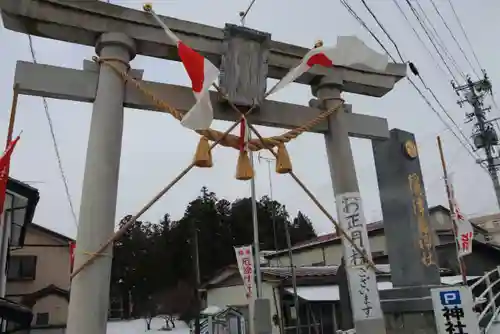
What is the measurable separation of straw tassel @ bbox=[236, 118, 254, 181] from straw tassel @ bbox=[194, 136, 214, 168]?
45cm

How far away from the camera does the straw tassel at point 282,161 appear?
15.0 ft

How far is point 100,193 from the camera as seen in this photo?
400cm

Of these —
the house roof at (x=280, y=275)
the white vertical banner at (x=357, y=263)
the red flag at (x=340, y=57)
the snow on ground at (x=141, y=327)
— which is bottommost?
the snow on ground at (x=141, y=327)

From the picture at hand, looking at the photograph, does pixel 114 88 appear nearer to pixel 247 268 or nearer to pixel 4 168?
pixel 4 168

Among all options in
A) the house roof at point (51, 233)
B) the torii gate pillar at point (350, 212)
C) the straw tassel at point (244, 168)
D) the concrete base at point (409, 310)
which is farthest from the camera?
the house roof at point (51, 233)

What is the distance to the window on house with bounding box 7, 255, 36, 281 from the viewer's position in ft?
57.0

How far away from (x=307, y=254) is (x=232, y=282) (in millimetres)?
8113

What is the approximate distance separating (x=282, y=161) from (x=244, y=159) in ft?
1.41

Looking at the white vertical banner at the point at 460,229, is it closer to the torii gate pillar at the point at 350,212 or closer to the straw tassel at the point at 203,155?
the torii gate pillar at the point at 350,212

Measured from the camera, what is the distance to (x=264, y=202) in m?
44.7

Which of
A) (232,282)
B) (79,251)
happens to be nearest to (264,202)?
(232,282)

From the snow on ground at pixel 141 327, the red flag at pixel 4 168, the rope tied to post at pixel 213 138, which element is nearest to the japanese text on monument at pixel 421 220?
the rope tied to post at pixel 213 138

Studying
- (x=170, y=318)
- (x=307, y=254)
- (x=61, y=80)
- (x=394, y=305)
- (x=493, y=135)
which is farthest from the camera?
(x=170, y=318)

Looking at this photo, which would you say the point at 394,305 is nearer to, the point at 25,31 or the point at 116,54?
the point at 116,54
